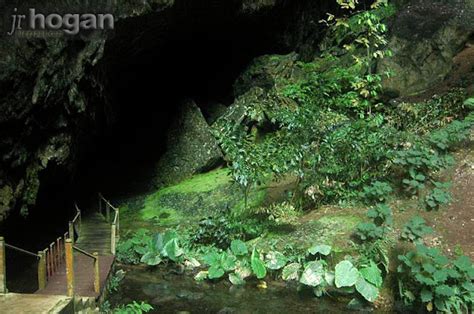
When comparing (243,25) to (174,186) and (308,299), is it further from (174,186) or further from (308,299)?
(308,299)

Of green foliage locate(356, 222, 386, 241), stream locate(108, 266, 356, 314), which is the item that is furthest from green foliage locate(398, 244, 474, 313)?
stream locate(108, 266, 356, 314)

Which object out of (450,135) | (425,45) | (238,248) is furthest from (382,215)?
(425,45)

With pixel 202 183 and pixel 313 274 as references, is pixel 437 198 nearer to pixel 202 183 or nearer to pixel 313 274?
pixel 313 274

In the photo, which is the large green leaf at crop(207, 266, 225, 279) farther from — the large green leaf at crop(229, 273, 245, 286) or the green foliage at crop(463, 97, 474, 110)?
the green foliage at crop(463, 97, 474, 110)

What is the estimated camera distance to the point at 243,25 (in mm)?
15438

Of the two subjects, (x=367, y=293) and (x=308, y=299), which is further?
(x=308, y=299)

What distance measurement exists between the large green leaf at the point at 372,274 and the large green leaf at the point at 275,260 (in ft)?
5.13

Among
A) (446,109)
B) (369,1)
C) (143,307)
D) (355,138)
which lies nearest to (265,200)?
(355,138)

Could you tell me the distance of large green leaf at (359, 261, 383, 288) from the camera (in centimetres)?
768

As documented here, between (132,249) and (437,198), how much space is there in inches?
263

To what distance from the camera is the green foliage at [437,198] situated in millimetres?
9003

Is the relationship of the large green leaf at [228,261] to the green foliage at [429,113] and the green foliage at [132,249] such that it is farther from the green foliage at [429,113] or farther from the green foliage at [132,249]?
the green foliage at [429,113]

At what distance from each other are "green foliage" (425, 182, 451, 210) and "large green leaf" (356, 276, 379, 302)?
2.45 meters

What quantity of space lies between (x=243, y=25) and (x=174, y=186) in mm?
6057
